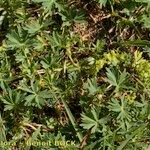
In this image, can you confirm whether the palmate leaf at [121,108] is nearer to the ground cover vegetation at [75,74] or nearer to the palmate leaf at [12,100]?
the ground cover vegetation at [75,74]

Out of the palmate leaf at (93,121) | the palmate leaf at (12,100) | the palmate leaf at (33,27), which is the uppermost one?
the palmate leaf at (33,27)

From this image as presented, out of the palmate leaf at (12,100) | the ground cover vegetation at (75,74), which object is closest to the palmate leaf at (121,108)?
the ground cover vegetation at (75,74)

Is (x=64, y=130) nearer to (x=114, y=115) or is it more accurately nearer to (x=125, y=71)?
(x=114, y=115)

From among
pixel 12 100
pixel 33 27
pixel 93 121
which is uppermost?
pixel 33 27

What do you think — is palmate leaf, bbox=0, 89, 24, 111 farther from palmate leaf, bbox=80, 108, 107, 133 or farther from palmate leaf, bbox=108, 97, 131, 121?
palmate leaf, bbox=108, 97, 131, 121

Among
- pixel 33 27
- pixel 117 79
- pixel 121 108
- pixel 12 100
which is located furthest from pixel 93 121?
pixel 33 27

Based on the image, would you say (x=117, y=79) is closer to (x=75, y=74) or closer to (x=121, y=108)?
(x=121, y=108)

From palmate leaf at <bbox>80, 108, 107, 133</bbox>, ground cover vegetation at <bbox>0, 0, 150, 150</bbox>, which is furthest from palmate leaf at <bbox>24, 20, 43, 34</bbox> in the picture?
palmate leaf at <bbox>80, 108, 107, 133</bbox>

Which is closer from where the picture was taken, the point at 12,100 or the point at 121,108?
the point at 121,108
